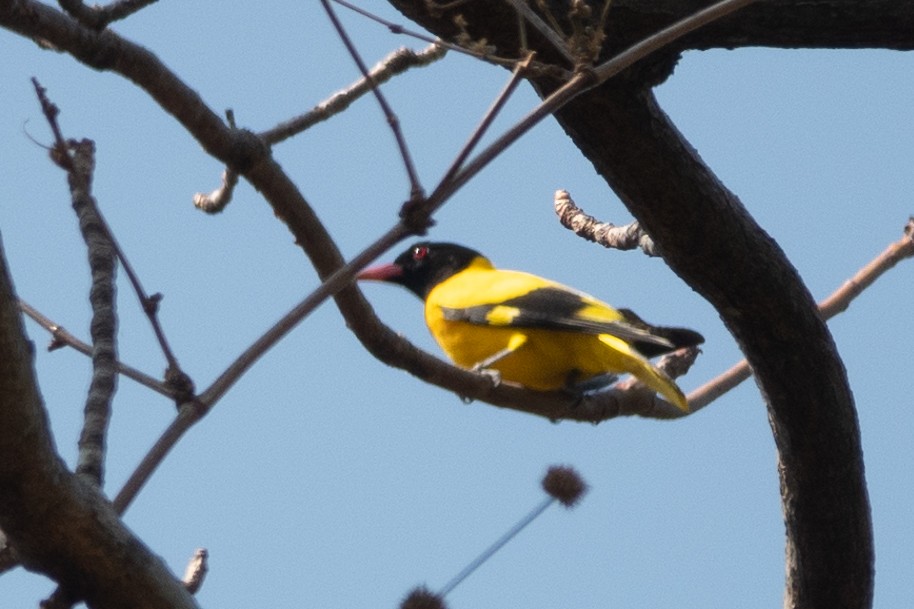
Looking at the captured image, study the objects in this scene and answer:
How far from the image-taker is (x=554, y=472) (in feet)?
9.51

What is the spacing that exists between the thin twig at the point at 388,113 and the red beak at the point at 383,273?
4.54 metres

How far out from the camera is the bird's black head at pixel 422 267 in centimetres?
669

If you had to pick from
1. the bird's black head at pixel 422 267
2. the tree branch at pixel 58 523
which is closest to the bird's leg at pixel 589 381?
the bird's black head at pixel 422 267

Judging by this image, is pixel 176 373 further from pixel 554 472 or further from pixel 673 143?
pixel 673 143

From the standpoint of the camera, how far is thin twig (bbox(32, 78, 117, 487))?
1962mm

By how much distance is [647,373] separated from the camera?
4727 millimetres

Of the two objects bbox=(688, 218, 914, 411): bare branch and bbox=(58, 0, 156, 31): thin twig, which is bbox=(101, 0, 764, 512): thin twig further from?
bbox=(688, 218, 914, 411): bare branch

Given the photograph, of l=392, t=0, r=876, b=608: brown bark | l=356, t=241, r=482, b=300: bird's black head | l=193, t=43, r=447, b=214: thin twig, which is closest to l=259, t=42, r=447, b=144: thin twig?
l=193, t=43, r=447, b=214: thin twig

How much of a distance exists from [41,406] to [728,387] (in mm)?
3146

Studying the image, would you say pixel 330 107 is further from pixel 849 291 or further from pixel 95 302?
pixel 849 291

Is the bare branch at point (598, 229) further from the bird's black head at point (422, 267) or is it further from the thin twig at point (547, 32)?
the thin twig at point (547, 32)

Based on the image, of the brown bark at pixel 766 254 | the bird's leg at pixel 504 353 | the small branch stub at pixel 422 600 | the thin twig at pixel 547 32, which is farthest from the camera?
the bird's leg at pixel 504 353

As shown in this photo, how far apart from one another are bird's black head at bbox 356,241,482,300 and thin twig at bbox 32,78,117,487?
12.7 ft

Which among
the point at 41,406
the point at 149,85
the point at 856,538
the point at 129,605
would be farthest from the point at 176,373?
the point at 856,538
